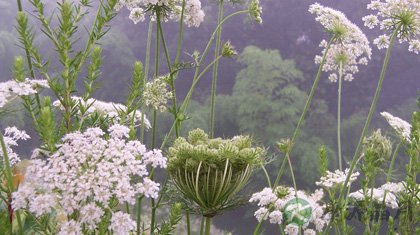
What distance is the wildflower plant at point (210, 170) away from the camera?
0.71 metres

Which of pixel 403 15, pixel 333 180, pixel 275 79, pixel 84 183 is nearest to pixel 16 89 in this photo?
pixel 84 183

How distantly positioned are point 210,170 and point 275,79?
37.1ft

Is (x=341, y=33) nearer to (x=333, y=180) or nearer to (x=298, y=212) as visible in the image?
(x=333, y=180)

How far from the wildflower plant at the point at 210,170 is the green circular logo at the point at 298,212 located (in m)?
0.11

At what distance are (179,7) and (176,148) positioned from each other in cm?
41

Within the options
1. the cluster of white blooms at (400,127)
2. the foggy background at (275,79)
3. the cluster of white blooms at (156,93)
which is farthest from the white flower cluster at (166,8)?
the foggy background at (275,79)

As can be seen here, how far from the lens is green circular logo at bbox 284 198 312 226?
75 cm

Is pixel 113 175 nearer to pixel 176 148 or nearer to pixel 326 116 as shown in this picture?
pixel 176 148

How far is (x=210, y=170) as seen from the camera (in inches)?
29.5

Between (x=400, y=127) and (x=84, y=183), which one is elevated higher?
(x=400, y=127)

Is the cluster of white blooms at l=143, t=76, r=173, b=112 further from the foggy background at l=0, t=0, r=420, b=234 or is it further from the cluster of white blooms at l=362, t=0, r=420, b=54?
the foggy background at l=0, t=0, r=420, b=234

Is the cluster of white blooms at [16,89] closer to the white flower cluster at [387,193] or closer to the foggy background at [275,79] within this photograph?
the white flower cluster at [387,193]

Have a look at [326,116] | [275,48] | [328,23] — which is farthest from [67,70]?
[275,48]

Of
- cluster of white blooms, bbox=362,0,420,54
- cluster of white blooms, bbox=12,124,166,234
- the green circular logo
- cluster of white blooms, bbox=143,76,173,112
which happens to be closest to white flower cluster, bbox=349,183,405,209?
→ the green circular logo
